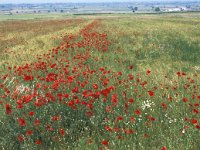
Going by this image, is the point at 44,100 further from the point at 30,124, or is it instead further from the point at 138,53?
the point at 138,53

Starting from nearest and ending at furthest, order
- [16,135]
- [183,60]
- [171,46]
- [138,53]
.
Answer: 1. [16,135]
2. [183,60]
3. [138,53]
4. [171,46]

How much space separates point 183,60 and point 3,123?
948 cm

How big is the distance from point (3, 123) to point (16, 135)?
54 centimetres

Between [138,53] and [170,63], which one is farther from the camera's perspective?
[138,53]

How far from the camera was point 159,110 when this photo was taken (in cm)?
642

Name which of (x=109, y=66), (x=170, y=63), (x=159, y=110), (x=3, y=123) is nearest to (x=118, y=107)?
(x=159, y=110)

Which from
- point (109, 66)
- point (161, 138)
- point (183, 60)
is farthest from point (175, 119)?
point (183, 60)

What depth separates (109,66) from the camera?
10.9 m

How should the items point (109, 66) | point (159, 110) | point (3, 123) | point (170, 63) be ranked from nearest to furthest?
point (3, 123), point (159, 110), point (109, 66), point (170, 63)

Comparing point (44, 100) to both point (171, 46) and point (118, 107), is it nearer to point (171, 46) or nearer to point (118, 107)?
point (118, 107)

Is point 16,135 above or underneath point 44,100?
underneath

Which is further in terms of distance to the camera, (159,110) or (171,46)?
(171,46)

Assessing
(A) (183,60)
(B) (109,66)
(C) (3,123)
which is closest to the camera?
(C) (3,123)

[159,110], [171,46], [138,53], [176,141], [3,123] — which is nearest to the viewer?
[176,141]
